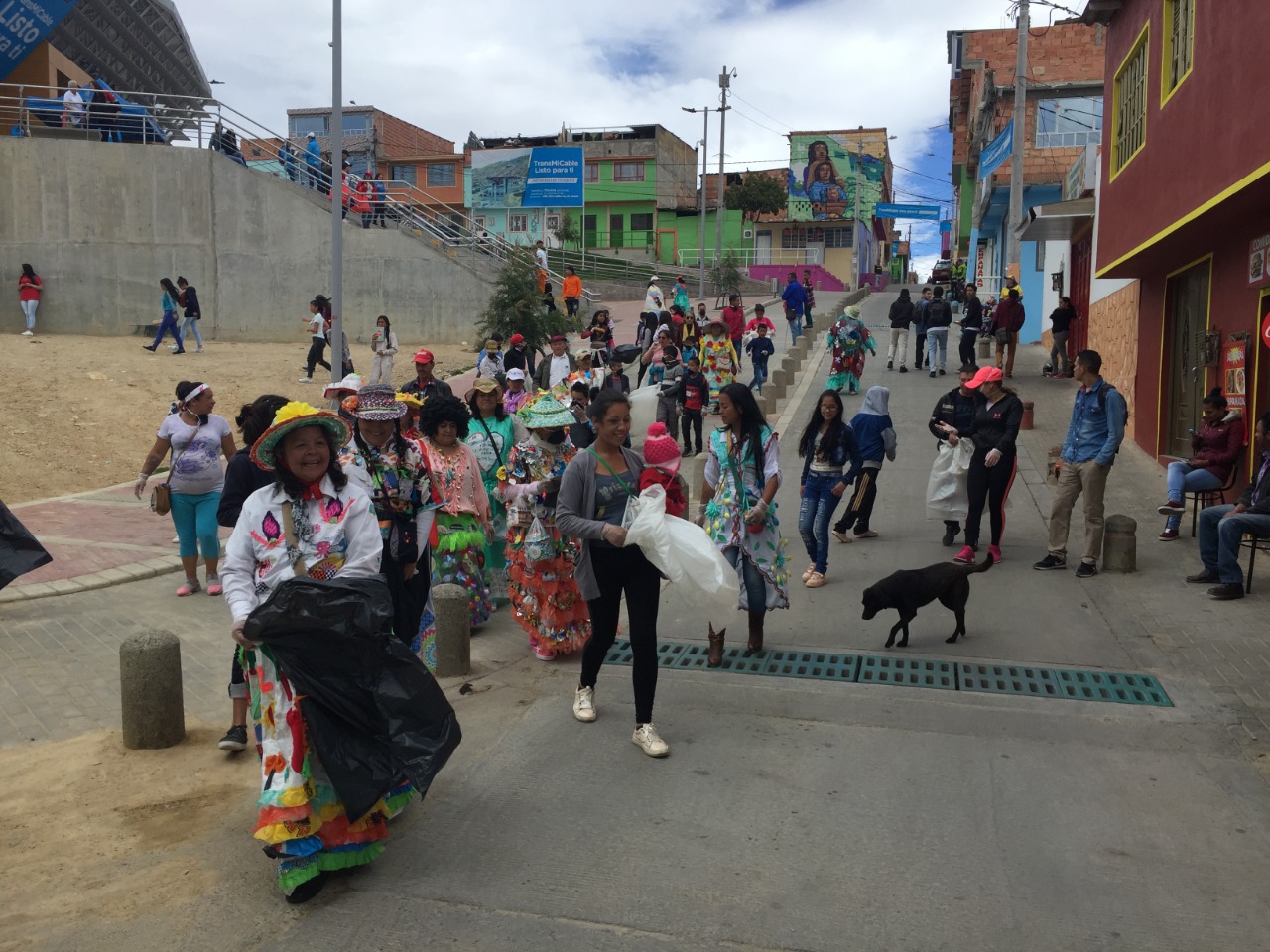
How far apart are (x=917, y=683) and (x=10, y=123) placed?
97.2ft

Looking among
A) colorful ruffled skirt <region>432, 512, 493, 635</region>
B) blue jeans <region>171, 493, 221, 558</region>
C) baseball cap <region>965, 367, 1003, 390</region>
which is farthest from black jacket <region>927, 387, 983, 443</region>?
blue jeans <region>171, 493, 221, 558</region>

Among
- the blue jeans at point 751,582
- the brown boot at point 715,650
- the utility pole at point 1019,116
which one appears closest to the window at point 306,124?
the utility pole at point 1019,116

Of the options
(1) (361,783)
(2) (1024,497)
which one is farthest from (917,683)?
(2) (1024,497)

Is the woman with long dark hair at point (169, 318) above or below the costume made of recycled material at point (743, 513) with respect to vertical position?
above

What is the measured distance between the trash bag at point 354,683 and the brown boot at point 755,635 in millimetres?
3195

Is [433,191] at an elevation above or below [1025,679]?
above

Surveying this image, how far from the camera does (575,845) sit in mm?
4305

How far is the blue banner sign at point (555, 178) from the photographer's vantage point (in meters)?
49.3

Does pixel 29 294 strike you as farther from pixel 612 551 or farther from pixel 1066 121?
pixel 1066 121

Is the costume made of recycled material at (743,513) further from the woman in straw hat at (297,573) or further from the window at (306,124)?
the window at (306,124)

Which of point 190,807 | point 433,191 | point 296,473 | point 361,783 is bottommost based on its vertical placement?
point 190,807

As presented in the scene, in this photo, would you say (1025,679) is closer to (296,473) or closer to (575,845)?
(575,845)

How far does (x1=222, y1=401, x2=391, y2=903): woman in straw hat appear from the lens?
3.86 meters

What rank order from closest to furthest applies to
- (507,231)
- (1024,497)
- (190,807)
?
1. (190,807)
2. (1024,497)
3. (507,231)
